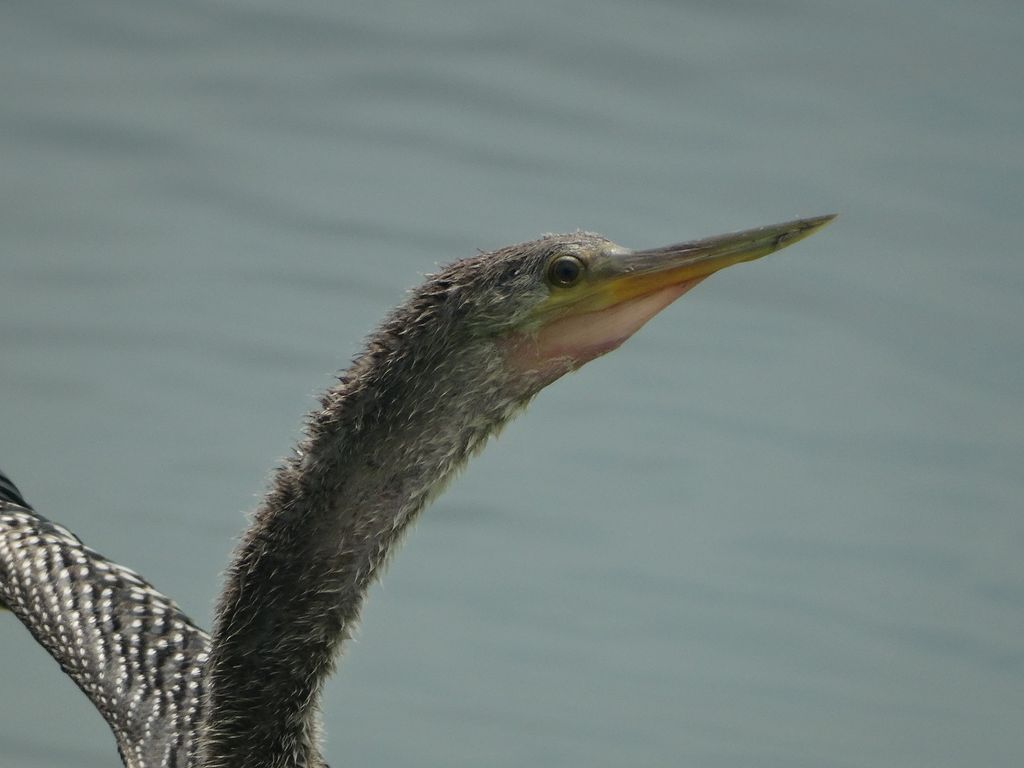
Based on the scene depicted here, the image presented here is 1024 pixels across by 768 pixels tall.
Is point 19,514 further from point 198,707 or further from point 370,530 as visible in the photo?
point 370,530

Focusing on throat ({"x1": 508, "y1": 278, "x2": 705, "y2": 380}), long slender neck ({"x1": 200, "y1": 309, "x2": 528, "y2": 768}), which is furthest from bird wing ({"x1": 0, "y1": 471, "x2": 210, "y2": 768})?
throat ({"x1": 508, "y1": 278, "x2": 705, "y2": 380})

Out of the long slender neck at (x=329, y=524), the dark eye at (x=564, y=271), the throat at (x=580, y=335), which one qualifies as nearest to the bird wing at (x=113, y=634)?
the long slender neck at (x=329, y=524)

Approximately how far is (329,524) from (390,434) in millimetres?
192

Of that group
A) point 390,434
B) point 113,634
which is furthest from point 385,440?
point 113,634

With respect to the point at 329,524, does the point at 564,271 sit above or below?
above

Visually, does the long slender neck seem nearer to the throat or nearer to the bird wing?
the throat

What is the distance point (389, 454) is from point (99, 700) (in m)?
1.48

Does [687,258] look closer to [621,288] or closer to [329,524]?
[621,288]

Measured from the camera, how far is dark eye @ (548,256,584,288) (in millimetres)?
2775

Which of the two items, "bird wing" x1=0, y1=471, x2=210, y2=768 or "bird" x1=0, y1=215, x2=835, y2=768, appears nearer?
"bird" x1=0, y1=215, x2=835, y2=768

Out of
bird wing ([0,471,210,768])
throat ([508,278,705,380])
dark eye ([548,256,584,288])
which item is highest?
dark eye ([548,256,584,288])

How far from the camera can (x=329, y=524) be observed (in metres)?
2.73

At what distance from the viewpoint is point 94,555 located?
4.20 meters

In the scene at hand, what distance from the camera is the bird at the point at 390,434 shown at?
2725 millimetres
